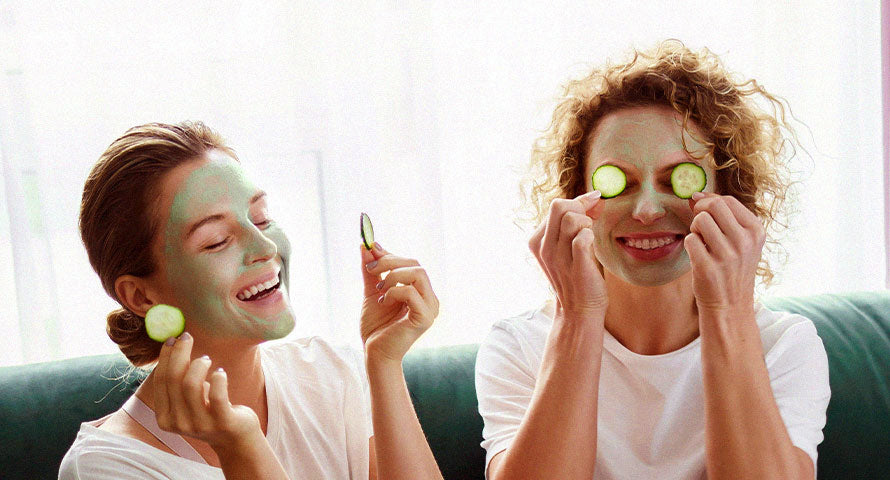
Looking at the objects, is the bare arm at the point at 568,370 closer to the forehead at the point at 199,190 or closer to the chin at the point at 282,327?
the chin at the point at 282,327

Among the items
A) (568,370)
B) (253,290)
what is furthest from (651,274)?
(253,290)

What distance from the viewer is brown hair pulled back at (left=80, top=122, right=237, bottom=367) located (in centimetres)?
151

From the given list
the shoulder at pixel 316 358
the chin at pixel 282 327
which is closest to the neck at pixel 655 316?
the shoulder at pixel 316 358

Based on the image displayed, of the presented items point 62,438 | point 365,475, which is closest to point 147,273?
point 365,475

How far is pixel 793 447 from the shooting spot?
1586 millimetres

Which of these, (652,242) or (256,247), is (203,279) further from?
(652,242)

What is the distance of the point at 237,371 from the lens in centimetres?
163

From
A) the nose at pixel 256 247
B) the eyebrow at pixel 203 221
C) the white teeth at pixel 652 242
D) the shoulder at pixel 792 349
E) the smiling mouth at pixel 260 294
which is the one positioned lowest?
the shoulder at pixel 792 349

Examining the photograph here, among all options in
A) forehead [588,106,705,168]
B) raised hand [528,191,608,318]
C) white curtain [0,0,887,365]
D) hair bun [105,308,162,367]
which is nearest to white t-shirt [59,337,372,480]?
hair bun [105,308,162,367]

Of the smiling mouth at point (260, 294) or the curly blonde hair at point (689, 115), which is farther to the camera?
the curly blonde hair at point (689, 115)

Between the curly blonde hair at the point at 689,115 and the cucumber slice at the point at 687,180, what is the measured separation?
0.09 meters

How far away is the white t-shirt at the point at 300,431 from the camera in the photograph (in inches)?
56.6

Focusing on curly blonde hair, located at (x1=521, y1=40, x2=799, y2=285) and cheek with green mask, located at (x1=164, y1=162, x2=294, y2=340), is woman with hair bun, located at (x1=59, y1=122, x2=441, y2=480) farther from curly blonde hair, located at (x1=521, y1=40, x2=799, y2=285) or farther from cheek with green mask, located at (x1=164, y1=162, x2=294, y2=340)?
curly blonde hair, located at (x1=521, y1=40, x2=799, y2=285)

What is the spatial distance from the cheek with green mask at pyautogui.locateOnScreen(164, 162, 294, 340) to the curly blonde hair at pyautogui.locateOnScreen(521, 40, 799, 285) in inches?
30.2
